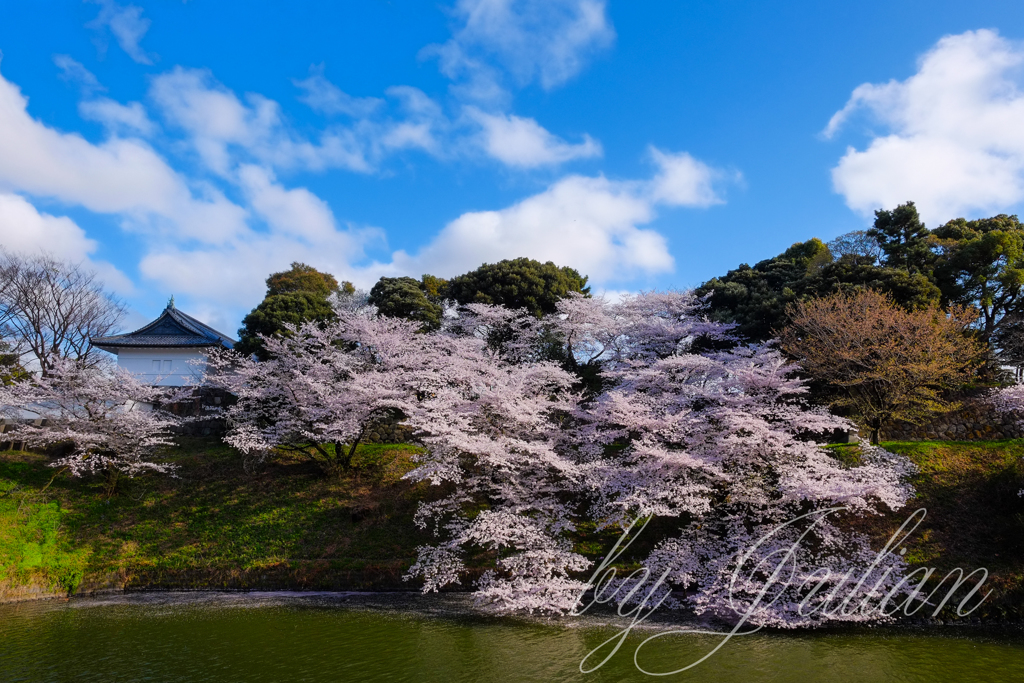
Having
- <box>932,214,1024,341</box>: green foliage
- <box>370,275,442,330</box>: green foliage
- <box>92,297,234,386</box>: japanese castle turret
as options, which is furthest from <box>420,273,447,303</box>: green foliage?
<box>932,214,1024,341</box>: green foliage

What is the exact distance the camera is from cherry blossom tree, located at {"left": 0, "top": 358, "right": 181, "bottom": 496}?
20125mm

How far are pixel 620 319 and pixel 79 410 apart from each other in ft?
72.5

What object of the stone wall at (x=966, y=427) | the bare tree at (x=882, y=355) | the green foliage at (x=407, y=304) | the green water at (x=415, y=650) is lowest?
the green water at (x=415, y=650)

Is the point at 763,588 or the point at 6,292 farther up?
the point at 6,292

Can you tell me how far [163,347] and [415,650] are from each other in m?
28.8

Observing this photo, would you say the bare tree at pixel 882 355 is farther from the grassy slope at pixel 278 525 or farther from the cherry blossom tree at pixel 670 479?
the cherry blossom tree at pixel 670 479

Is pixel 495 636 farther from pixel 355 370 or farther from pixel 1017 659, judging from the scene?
pixel 355 370

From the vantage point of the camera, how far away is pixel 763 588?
476 inches

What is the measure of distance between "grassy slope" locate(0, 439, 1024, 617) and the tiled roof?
1111 cm

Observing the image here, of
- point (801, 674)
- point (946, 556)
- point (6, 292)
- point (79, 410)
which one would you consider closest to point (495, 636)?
point (801, 674)

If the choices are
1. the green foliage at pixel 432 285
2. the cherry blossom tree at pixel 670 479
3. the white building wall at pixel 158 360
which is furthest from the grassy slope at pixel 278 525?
the green foliage at pixel 432 285

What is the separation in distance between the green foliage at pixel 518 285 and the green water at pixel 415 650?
59.8ft

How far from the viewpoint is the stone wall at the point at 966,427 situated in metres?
20.2

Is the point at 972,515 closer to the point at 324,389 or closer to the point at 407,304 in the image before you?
the point at 324,389
